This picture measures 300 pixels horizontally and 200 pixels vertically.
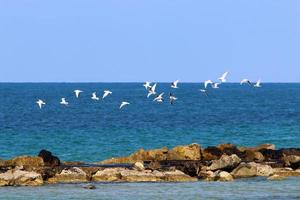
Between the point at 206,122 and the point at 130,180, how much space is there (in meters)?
58.5

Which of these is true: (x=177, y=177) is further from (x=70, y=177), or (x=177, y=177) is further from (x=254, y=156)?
(x=254, y=156)

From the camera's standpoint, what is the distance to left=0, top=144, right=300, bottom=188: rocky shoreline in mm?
52250

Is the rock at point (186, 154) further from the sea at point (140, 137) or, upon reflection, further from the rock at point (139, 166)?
the sea at point (140, 137)

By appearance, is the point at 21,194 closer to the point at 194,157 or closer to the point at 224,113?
the point at 194,157

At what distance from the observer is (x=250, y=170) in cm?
5447

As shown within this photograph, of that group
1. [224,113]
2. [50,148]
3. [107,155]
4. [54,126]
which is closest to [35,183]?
[107,155]

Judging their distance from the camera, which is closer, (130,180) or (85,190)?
(85,190)

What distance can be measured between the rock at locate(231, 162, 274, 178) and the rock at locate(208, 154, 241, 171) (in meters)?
0.37

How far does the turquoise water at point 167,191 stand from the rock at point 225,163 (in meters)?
2.61

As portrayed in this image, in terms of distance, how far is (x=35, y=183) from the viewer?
5056 cm

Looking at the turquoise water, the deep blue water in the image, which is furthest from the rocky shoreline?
the deep blue water

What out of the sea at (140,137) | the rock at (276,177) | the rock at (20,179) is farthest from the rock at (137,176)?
the rock at (276,177)

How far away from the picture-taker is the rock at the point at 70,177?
171 feet

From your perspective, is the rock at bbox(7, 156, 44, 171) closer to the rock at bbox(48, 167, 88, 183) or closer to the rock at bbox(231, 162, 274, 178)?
the rock at bbox(48, 167, 88, 183)
